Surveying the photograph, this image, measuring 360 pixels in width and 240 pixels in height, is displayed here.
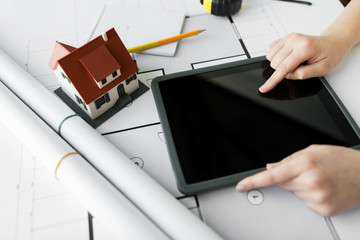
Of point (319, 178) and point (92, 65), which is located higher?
point (92, 65)

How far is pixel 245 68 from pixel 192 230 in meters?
0.37

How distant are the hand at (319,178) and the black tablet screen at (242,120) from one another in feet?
0.12

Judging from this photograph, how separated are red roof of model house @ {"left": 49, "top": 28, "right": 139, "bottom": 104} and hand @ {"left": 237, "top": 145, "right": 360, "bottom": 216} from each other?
308mm

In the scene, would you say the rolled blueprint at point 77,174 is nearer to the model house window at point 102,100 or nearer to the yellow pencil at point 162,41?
the model house window at point 102,100

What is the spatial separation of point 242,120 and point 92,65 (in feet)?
0.96

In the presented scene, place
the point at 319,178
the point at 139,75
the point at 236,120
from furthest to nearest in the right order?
1. the point at 139,75
2. the point at 236,120
3. the point at 319,178

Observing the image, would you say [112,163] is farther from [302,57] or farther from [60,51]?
[302,57]

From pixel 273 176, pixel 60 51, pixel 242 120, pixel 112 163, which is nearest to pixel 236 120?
pixel 242 120

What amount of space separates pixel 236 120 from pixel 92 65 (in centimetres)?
28

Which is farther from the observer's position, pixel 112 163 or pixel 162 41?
pixel 162 41

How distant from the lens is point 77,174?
503 millimetres

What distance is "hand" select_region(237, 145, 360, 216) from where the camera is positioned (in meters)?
0.48

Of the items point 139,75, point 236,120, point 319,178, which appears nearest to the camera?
point 319,178


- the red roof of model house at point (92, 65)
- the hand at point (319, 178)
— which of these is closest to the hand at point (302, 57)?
the hand at point (319, 178)
